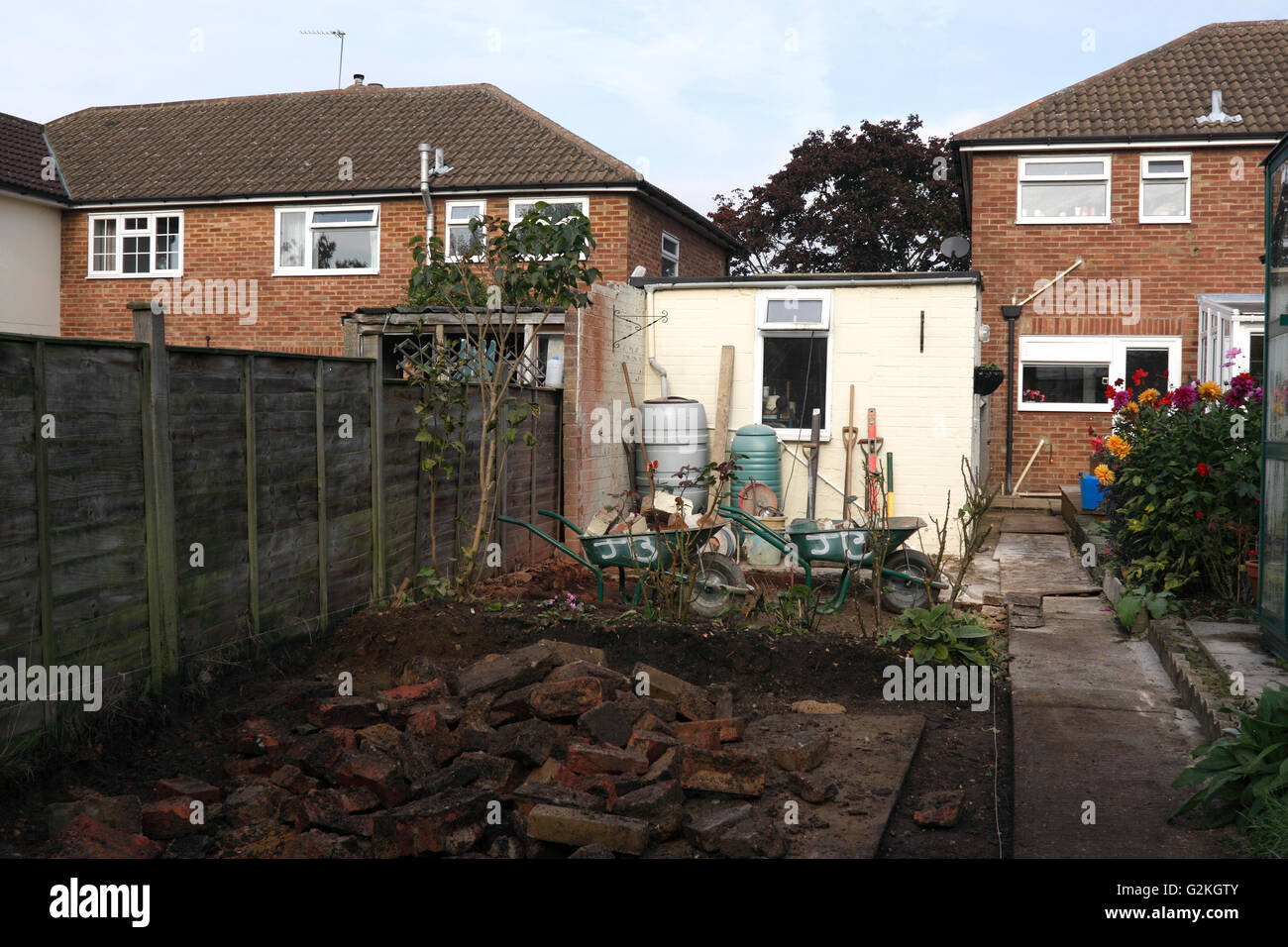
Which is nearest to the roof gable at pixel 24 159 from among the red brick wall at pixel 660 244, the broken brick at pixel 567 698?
the red brick wall at pixel 660 244

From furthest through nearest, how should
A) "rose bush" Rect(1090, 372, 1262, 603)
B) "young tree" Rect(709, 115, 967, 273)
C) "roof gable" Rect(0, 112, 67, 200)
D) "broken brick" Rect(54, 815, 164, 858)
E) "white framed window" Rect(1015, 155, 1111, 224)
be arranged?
"young tree" Rect(709, 115, 967, 273) → "roof gable" Rect(0, 112, 67, 200) → "white framed window" Rect(1015, 155, 1111, 224) → "rose bush" Rect(1090, 372, 1262, 603) → "broken brick" Rect(54, 815, 164, 858)

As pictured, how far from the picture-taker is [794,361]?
12.1 m

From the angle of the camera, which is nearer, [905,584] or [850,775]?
[850,775]

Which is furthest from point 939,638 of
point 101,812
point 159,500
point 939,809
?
point 101,812

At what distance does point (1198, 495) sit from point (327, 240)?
48.0 feet

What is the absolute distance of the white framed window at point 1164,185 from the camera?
642 inches

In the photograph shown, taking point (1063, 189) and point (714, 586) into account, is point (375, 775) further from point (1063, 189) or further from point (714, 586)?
point (1063, 189)

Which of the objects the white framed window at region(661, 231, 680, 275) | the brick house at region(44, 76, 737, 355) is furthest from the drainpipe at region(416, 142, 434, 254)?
the white framed window at region(661, 231, 680, 275)

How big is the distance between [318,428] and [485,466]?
1.92 metres

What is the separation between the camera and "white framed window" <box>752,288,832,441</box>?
1190 cm

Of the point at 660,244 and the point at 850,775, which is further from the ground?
the point at 660,244

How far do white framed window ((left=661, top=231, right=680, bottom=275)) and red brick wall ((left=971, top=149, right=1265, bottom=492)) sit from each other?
202 inches

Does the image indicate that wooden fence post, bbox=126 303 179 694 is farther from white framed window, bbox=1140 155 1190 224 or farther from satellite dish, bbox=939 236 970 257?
white framed window, bbox=1140 155 1190 224
